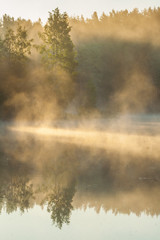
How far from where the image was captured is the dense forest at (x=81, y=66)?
141ft

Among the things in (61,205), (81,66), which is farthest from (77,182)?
(81,66)

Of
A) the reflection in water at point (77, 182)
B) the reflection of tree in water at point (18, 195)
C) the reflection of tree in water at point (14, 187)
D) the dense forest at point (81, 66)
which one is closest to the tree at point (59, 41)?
the dense forest at point (81, 66)

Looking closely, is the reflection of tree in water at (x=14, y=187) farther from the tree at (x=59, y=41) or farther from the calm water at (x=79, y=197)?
the tree at (x=59, y=41)

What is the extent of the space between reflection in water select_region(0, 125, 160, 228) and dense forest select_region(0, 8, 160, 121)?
2750 cm

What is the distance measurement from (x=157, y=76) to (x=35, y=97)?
48.4 m

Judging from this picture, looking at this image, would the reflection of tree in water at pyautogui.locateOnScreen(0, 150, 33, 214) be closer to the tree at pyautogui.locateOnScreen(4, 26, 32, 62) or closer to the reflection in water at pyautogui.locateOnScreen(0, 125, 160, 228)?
the reflection in water at pyautogui.locateOnScreen(0, 125, 160, 228)

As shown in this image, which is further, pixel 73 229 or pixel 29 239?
pixel 73 229

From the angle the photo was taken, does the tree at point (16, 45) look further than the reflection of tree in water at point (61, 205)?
Yes

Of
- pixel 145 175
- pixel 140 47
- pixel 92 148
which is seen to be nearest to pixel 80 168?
pixel 145 175

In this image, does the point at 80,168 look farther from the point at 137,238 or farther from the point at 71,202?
the point at 137,238

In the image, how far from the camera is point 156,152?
52.7ft

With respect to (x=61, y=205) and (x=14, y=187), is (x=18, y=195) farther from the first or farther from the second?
(x=61, y=205)

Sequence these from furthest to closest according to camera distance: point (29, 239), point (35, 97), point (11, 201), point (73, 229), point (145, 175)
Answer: point (35, 97) < point (145, 175) < point (11, 201) < point (73, 229) < point (29, 239)

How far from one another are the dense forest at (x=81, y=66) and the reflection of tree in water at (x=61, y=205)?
33.3 meters
